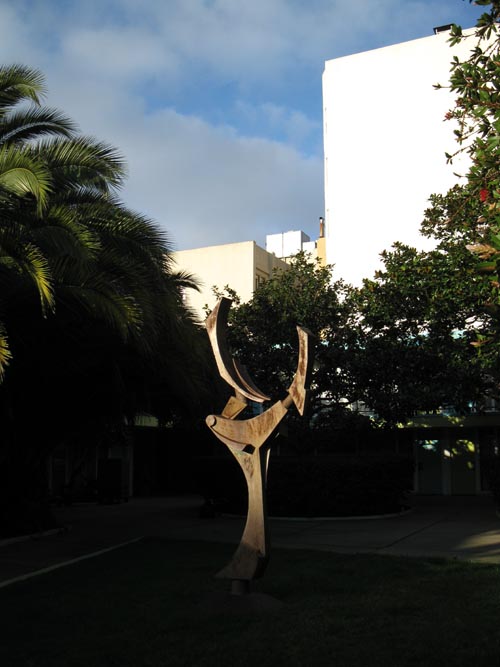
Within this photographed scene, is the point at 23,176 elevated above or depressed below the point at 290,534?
above

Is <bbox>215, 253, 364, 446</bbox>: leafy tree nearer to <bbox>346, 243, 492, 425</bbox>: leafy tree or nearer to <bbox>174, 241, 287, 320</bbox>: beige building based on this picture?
<bbox>346, 243, 492, 425</bbox>: leafy tree

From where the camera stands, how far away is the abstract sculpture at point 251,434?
7934mm

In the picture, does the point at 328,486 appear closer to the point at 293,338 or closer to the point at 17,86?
the point at 293,338

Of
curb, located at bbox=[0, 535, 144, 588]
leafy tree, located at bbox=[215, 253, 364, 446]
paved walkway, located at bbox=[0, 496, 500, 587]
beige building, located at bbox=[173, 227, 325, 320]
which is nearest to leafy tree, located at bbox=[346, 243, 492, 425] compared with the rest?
leafy tree, located at bbox=[215, 253, 364, 446]

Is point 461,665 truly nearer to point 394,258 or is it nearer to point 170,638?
point 170,638

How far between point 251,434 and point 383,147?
86.3 feet

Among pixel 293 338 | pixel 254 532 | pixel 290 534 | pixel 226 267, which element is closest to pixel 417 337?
pixel 293 338

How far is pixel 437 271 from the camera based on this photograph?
16969 mm

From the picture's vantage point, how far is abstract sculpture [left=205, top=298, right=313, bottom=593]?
7934 mm

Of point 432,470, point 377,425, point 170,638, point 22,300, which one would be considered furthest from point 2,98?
point 432,470

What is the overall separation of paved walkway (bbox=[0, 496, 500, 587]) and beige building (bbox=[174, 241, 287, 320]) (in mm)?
17927

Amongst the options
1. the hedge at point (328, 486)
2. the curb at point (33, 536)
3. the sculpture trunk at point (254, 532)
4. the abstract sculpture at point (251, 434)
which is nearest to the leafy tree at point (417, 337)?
the hedge at point (328, 486)

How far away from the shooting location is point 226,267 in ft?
126

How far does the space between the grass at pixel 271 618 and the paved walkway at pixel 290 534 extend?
5.06 ft
